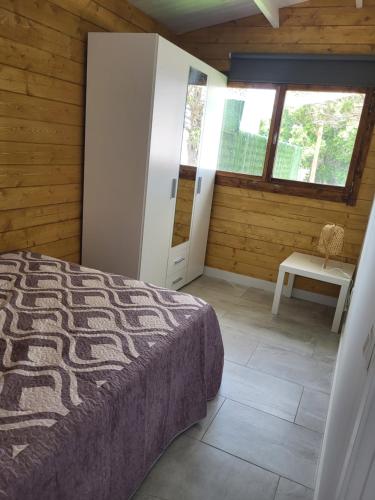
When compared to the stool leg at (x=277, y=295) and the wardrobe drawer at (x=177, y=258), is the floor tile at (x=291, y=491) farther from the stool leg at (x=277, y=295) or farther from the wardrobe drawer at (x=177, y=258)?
the wardrobe drawer at (x=177, y=258)

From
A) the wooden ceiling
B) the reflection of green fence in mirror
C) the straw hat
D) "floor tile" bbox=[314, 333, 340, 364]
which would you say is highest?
the wooden ceiling

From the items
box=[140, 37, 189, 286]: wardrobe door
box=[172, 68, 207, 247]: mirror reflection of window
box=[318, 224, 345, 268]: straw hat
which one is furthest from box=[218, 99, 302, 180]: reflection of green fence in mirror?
box=[140, 37, 189, 286]: wardrobe door

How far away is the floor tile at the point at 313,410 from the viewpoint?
6.52 feet

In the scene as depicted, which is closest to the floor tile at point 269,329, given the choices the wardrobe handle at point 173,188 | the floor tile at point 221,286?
the floor tile at point 221,286

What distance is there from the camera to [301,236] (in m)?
3.55

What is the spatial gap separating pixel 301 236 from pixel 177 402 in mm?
2350

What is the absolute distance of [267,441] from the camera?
1.83 meters

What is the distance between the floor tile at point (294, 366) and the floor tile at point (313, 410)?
8 centimetres

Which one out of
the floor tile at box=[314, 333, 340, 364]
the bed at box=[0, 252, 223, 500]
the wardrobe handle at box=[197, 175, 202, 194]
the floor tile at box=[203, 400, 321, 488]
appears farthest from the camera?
the wardrobe handle at box=[197, 175, 202, 194]

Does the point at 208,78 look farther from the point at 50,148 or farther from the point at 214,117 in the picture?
the point at 50,148

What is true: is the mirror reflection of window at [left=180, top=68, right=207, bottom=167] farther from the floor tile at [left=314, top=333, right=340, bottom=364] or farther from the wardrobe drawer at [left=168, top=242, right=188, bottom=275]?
the floor tile at [left=314, top=333, right=340, bottom=364]

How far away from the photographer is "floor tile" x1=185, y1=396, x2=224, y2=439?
1.82 meters

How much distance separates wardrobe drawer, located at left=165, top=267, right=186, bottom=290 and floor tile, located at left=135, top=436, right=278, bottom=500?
1.65 m

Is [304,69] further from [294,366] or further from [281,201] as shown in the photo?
[294,366]
